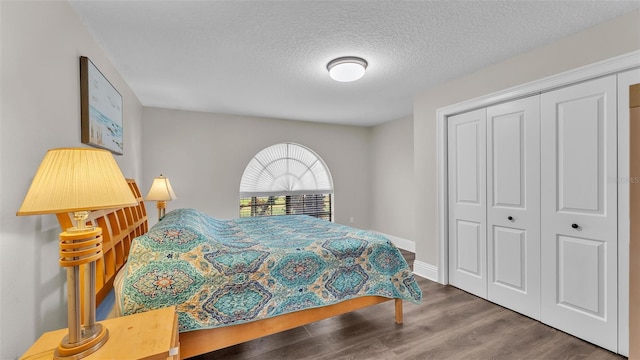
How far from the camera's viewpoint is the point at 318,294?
1958 mm

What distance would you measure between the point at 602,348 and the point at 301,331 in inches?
88.4

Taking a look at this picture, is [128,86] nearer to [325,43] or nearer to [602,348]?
[325,43]

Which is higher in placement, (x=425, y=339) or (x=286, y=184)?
(x=286, y=184)

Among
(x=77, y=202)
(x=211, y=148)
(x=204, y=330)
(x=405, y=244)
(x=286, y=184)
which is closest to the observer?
(x=77, y=202)

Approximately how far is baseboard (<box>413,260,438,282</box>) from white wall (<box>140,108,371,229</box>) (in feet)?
7.24

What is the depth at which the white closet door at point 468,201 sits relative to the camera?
279 centimetres

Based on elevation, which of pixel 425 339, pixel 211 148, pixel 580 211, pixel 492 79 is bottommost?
pixel 425 339

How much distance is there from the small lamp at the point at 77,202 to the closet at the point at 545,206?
9.65 ft

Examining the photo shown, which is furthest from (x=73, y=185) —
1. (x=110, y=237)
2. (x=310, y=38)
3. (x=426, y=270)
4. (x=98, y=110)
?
(x=426, y=270)

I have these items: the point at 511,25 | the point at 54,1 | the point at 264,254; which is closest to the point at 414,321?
the point at 264,254

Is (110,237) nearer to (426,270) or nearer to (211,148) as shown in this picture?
(211,148)

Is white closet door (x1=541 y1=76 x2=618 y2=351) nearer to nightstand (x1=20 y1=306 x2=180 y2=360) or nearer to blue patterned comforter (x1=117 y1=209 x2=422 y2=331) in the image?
blue patterned comforter (x1=117 y1=209 x2=422 y2=331)

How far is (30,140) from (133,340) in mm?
1028

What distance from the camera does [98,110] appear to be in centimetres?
199
